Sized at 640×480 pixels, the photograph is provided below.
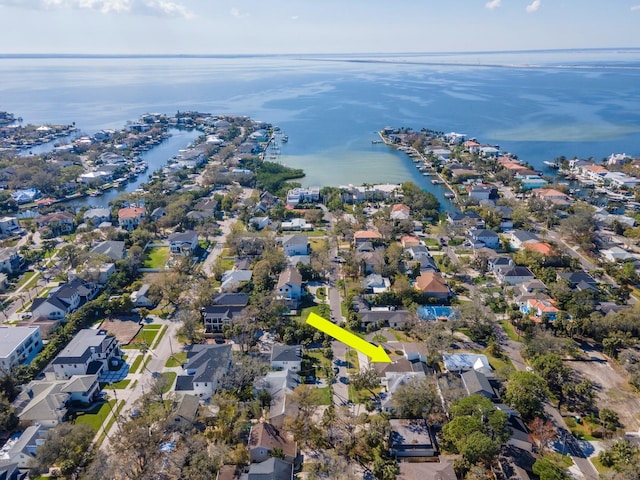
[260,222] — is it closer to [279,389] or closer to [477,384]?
[279,389]

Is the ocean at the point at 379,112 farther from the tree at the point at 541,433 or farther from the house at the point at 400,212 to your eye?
the tree at the point at 541,433

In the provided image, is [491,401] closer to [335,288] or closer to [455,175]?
[335,288]

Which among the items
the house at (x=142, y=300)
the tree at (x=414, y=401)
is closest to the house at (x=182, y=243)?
the house at (x=142, y=300)

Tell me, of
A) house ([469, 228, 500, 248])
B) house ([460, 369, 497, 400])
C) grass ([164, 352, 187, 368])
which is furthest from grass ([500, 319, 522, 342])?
grass ([164, 352, 187, 368])

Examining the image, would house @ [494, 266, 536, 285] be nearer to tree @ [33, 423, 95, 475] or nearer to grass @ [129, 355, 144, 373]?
grass @ [129, 355, 144, 373]

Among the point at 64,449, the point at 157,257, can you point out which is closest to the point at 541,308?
the point at 64,449

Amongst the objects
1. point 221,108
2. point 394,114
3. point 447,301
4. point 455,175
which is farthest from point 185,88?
point 447,301
